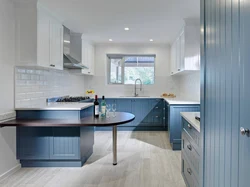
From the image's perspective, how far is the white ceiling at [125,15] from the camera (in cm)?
298

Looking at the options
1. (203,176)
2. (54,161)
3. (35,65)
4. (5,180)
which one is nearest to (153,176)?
(203,176)

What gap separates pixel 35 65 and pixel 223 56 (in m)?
2.65

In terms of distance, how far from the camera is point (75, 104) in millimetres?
3467

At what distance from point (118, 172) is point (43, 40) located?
229cm

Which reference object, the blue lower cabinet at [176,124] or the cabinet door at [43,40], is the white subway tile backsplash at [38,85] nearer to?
the cabinet door at [43,40]

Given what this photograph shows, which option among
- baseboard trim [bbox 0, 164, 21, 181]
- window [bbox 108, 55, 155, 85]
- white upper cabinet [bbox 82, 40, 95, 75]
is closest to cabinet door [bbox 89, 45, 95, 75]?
white upper cabinet [bbox 82, 40, 95, 75]

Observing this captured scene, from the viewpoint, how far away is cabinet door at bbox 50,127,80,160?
2947 millimetres

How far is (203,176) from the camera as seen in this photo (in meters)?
1.55

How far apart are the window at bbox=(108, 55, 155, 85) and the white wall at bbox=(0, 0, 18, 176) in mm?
3494

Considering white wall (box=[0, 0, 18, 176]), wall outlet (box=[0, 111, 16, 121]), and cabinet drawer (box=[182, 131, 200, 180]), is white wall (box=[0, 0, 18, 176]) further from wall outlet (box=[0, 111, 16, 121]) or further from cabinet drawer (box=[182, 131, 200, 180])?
cabinet drawer (box=[182, 131, 200, 180])

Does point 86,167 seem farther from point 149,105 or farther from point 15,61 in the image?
point 149,105

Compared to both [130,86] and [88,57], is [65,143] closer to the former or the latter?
[88,57]

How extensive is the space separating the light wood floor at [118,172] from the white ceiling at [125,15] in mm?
2422

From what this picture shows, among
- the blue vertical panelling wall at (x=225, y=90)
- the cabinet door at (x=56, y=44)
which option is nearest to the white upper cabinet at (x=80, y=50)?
the cabinet door at (x=56, y=44)
